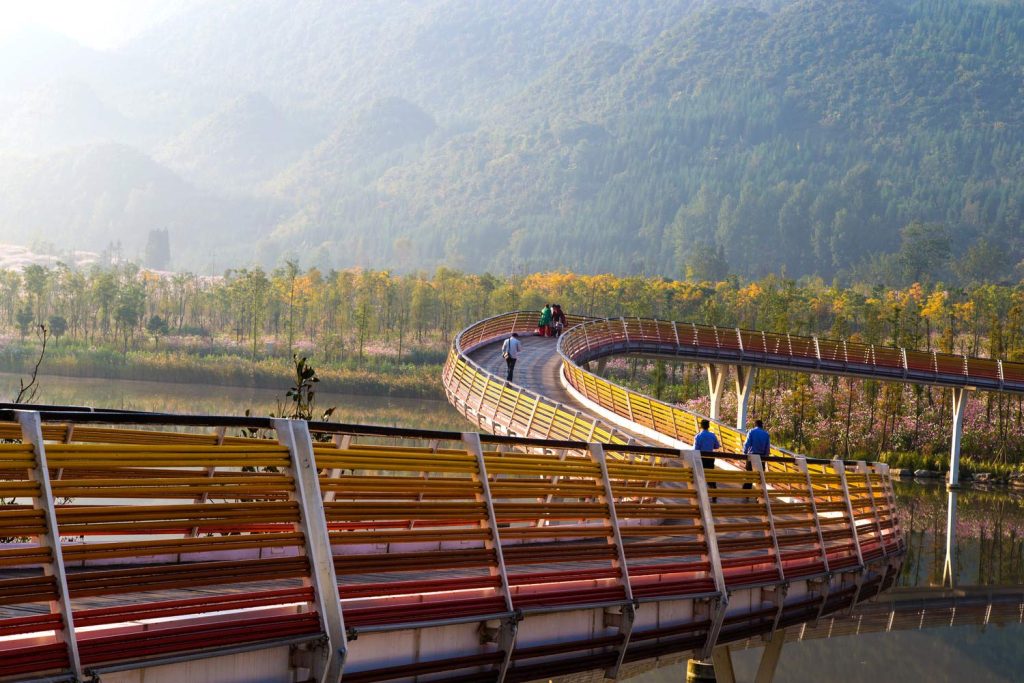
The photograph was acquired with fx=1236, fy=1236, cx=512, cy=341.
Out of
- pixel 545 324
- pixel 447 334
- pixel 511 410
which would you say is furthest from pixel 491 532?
pixel 447 334

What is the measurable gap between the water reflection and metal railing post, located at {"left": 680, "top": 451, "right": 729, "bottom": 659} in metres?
3.39

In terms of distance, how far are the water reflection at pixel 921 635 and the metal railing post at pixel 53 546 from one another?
898 centimetres

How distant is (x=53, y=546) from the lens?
17.2ft

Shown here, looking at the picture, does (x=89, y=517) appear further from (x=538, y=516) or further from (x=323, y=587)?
(x=538, y=516)

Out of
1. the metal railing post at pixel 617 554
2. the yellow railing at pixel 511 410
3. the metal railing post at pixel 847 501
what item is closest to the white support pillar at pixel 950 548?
the yellow railing at pixel 511 410

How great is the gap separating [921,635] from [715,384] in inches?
1343

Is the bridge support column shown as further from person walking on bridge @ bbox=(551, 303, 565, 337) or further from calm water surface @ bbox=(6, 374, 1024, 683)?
person walking on bridge @ bbox=(551, 303, 565, 337)

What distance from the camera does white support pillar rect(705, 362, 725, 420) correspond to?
54500 millimetres

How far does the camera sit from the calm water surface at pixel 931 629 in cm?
2005

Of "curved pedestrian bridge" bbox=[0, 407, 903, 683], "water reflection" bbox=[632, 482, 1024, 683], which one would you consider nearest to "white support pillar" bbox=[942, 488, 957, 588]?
"water reflection" bbox=[632, 482, 1024, 683]

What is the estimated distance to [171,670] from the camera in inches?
228

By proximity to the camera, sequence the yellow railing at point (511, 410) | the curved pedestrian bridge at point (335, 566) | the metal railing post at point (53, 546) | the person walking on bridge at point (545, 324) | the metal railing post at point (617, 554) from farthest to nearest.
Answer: the person walking on bridge at point (545, 324), the yellow railing at point (511, 410), the metal railing post at point (617, 554), the curved pedestrian bridge at point (335, 566), the metal railing post at point (53, 546)

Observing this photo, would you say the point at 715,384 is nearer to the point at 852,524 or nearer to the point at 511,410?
the point at 511,410

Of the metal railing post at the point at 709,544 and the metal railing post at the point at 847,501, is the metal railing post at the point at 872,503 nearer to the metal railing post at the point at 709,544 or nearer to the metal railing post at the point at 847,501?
the metal railing post at the point at 847,501
